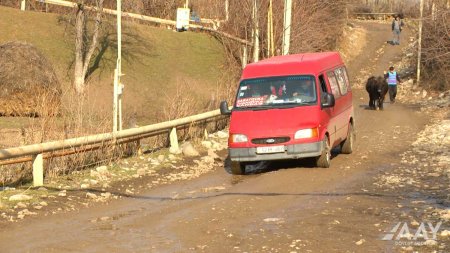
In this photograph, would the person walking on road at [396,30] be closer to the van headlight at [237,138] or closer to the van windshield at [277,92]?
the van windshield at [277,92]

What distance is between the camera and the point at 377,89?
3081cm

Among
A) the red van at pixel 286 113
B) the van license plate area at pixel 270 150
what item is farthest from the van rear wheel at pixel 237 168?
the van license plate area at pixel 270 150

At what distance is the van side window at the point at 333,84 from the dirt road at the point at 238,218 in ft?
5.94

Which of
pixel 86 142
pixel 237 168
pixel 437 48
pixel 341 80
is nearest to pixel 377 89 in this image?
pixel 437 48

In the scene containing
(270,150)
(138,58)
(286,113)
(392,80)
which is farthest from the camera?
(138,58)

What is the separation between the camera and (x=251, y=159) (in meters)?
15.2

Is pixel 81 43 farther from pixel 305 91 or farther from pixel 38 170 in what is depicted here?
pixel 38 170

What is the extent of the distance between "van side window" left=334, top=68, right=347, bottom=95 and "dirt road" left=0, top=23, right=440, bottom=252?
254 cm

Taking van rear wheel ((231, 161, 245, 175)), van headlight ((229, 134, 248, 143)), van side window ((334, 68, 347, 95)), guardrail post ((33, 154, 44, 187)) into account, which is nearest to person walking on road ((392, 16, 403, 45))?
van side window ((334, 68, 347, 95))

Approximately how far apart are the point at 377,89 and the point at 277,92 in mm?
15711

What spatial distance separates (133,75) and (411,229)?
95.2 ft

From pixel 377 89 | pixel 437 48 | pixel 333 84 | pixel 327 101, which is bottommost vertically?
pixel 377 89

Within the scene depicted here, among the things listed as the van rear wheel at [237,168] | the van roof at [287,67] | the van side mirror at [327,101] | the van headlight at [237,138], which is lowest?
the van rear wheel at [237,168]

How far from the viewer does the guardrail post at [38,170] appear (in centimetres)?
1333
